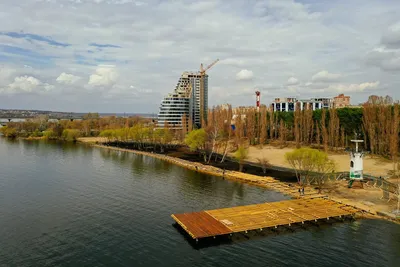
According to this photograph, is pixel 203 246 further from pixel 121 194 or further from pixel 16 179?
pixel 16 179

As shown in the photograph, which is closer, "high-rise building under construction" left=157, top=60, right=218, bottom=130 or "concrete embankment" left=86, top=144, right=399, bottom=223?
"concrete embankment" left=86, top=144, right=399, bottom=223

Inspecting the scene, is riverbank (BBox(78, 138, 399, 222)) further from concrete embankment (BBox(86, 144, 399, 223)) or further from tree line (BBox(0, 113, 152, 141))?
tree line (BBox(0, 113, 152, 141))

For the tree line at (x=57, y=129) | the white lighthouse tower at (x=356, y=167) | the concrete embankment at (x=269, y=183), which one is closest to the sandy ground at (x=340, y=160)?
the white lighthouse tower at (x=356, y=167)

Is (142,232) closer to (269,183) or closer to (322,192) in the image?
(269,183)

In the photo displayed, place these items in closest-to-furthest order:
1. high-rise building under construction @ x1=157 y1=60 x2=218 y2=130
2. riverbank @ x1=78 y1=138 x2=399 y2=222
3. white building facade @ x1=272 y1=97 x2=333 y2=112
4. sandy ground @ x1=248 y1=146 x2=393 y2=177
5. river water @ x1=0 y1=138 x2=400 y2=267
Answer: river water @ x1=0 y1=138 x2=400 y2=267, riverbank @ x1=78 y1=138 x2=399 y2=222, sandy ground @ x1=248 y1=146 x2=393 y2=177, high-rise building under construction @ x1=157 y1=60 x2=218 y2=130, white building facade @ x1=272 y1=97 x2=333 y2=112

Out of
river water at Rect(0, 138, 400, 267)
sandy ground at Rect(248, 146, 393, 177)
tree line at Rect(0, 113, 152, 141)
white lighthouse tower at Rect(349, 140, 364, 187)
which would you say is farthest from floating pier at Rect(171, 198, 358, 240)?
tree line at Rect(0, 113, 152, 141)

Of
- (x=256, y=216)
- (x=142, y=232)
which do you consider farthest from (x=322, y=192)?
(x=142, y=232)
